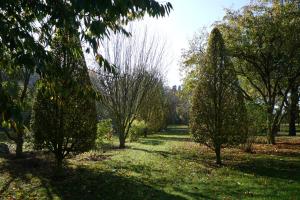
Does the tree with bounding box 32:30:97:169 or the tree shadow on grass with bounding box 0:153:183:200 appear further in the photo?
the tree with bounding box 32:30:97:169

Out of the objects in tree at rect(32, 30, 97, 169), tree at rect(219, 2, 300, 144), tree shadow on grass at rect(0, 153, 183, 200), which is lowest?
tree shadow on grass at rect(0, 153, 183, 200)

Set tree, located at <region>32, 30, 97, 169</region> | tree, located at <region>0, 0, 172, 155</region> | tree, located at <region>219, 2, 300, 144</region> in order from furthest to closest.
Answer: tree, located at <region>219, 2, 300, 144</region>, tree, located at <region>32, 30, 97, 169</region>, tree, located at <region>0, 0, 172, 155</region>

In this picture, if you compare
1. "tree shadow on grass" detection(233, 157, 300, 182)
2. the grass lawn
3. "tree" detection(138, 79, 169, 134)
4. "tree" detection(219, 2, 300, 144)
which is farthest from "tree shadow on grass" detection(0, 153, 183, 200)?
"tree" detection(138, 79, 169, 134)

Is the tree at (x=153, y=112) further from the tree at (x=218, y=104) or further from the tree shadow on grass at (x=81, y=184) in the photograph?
the tree shadow on grass at (x=81, y=184)

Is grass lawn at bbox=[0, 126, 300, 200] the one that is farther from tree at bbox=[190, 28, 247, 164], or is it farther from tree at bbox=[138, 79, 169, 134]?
tree at bbox=[138, 79, 169, 134]

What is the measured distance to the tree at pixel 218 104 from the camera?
53.9 ft

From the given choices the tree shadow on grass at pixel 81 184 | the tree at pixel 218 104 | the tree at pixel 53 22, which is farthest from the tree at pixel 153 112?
the tree at pixel 53 22

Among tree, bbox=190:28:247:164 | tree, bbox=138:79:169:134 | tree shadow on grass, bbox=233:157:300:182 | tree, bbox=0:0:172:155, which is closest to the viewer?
tree, bbox=0:0:172:155

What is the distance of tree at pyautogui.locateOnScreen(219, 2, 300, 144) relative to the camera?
24.1m

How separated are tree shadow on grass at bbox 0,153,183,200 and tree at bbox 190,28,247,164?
506 cm

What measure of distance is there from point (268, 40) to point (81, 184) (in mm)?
17774

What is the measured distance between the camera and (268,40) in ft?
81.2

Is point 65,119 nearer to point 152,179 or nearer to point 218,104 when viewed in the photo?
point 152,179

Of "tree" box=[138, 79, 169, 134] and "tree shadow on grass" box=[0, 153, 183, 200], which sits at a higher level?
"tree" box=[138, 79, 169, 134]
